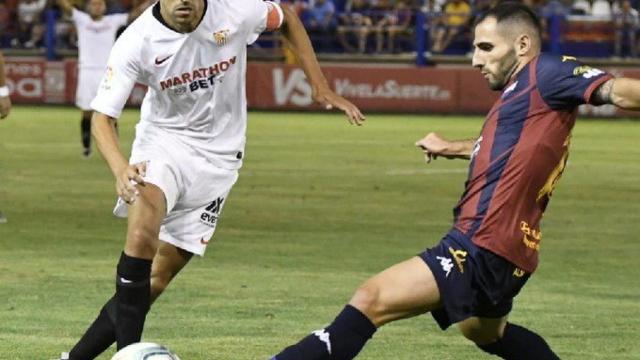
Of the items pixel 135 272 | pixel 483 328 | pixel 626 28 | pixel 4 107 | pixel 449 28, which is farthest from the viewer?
pixel 449 28

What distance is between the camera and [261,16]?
9.46 metres

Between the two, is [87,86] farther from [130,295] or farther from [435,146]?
[435,146]

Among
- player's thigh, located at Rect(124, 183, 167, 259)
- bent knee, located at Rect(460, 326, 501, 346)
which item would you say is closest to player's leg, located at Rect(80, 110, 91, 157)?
player's thigh, located at Rect(124, 183, 167, 259)

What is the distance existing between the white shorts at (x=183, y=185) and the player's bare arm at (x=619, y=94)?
2.78 m

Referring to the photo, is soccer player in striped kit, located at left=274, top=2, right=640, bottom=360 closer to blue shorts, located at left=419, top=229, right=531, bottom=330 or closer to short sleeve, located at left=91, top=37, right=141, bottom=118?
blue shorts, located at left=419, top=229, right=531, bottom=330

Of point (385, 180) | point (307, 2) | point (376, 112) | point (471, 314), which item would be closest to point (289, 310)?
point (471, 314)

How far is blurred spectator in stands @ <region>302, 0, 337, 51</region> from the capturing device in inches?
1515

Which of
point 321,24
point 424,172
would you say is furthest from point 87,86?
point 321,24

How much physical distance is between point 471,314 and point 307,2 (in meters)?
32.9

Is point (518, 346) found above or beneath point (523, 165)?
beneath

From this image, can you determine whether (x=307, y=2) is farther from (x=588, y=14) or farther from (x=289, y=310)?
(x=289, y=310)

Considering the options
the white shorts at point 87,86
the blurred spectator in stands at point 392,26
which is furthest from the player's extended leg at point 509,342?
the blurred spectator in stands at point 392,26

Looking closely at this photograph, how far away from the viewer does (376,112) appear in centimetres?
3756

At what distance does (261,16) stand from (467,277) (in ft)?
9.33
